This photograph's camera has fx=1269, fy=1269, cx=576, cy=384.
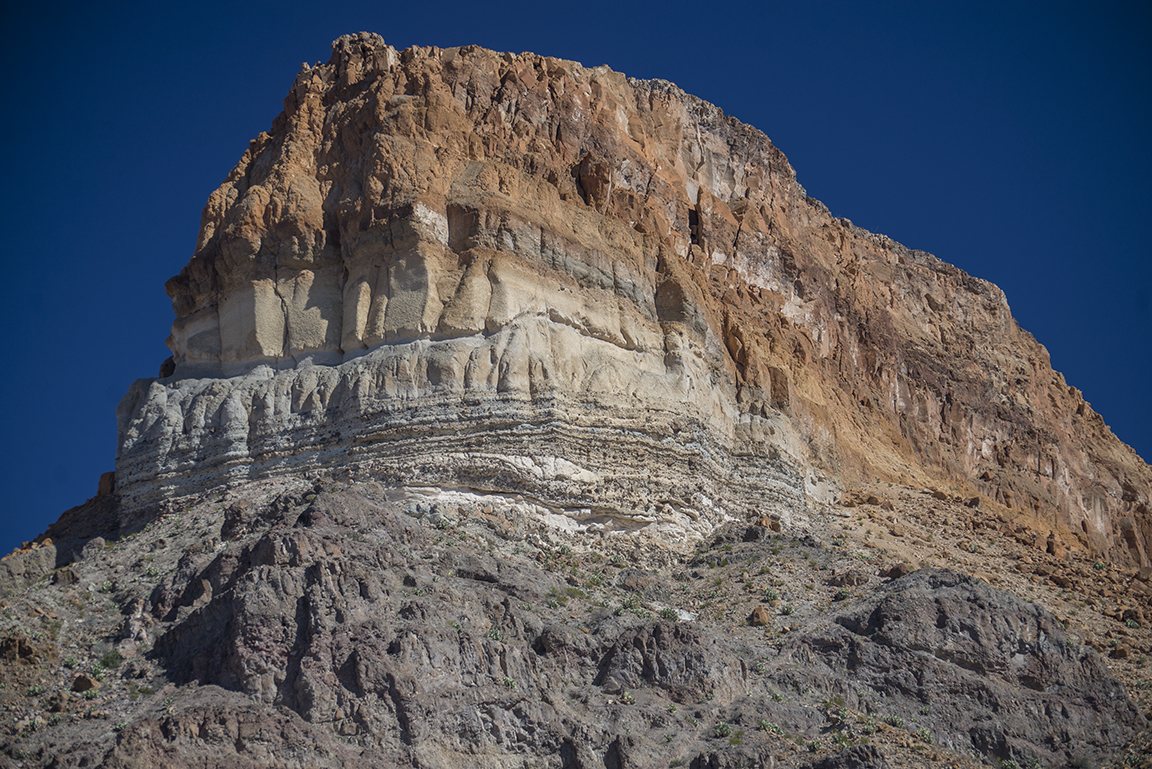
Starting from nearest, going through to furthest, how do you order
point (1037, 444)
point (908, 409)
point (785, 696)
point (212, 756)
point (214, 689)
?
point (212, 756), point (214, 689), point (785, 696), point (908, 409), point (1037, 444)

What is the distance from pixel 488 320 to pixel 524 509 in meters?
5.43

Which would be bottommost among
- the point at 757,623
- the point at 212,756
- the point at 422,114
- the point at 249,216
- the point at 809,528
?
the point at 212,756

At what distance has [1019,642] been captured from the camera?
27.5 metres

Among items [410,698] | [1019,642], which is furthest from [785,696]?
[410,698]

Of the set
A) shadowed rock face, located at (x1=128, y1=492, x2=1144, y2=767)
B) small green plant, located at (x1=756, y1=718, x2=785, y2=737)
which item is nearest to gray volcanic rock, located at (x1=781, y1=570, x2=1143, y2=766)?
shadowed rock face, located at (x1=128, y1=492, x2=1144, y2=767)

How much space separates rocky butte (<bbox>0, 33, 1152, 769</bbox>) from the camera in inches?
875

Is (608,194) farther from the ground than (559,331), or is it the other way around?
(608,194)

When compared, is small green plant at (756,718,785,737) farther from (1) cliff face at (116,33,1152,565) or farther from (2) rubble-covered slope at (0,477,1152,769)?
(1) cliff face at (116,33,1152,565)

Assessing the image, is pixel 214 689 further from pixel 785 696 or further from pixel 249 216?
pixel 249 216

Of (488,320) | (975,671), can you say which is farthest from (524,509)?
(975,671)

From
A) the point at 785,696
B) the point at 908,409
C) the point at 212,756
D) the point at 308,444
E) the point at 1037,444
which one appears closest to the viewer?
the point at 212,756

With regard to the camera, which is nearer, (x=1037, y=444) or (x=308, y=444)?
(x=308, y=444)

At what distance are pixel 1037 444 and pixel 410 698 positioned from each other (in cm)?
4434

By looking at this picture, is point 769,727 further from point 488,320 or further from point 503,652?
point 488,320
